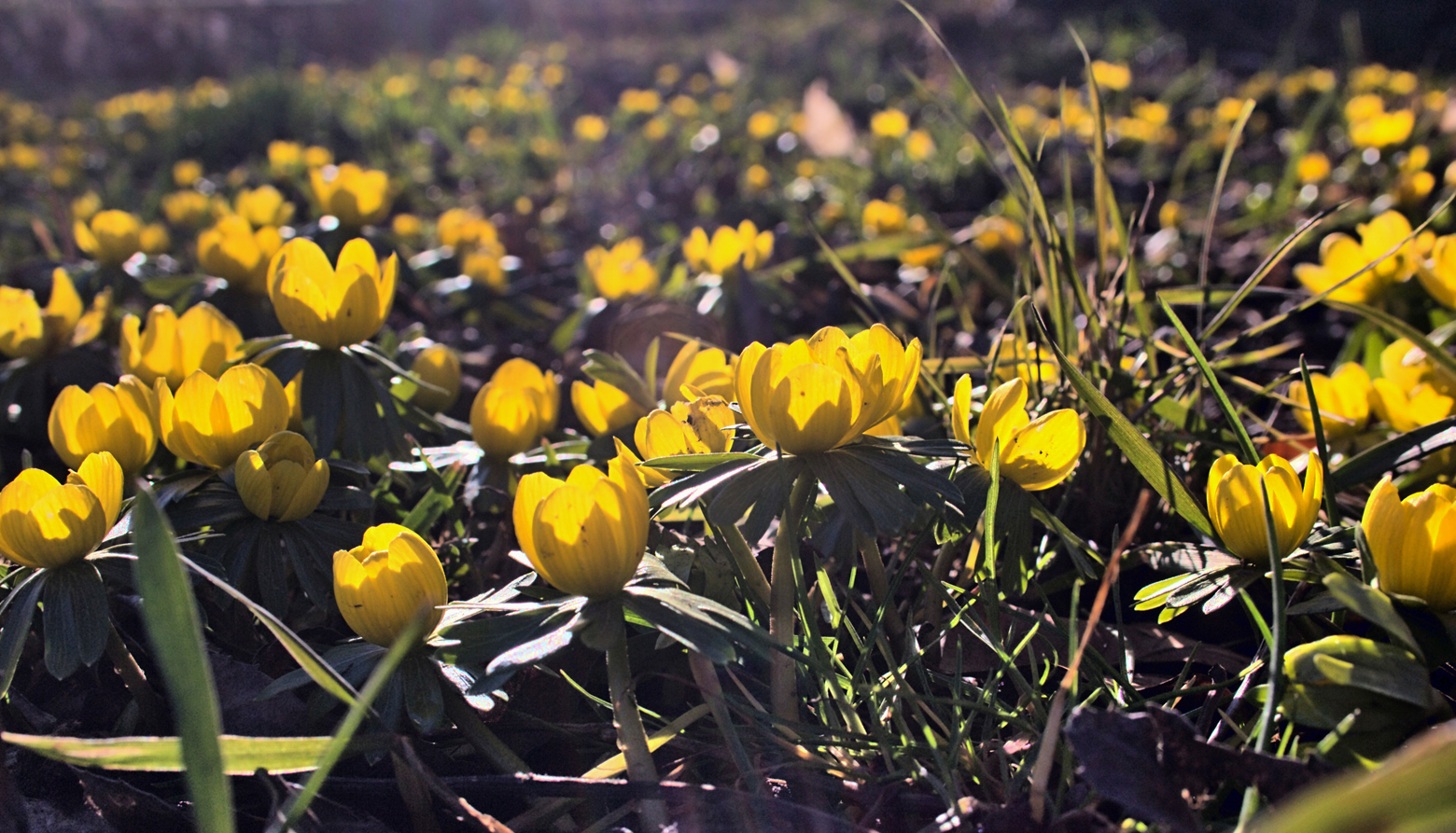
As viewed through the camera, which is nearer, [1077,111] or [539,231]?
[539,231]

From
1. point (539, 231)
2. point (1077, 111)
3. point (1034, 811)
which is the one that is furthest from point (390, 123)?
point (1034, 811)

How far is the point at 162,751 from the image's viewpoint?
756mm

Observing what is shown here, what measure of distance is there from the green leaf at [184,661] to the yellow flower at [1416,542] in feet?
3.37

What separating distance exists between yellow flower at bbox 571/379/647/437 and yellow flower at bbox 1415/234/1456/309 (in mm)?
1247

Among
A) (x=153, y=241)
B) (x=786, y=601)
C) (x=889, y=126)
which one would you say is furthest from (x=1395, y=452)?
(x=889, y=126)

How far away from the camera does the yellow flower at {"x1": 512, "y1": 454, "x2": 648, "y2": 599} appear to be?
0.84 metres

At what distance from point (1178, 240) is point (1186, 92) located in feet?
10.3

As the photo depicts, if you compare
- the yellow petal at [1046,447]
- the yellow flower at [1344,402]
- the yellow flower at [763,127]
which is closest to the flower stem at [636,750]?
the yellow petal at [1046,447]

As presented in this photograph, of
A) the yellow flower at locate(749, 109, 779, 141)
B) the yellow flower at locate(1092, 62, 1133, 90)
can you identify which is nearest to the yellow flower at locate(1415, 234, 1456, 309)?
the yellow flower at locate(749, 109, 779, 141)

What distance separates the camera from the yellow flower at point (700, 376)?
1186 mm

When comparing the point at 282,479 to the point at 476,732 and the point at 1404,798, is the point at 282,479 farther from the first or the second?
A: the point at 1404,798

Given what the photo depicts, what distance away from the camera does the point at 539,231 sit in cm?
350

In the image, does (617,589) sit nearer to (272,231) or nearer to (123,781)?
(123,781)

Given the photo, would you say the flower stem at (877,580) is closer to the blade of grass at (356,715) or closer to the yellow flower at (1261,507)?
the yellow flower at (1261,507)
